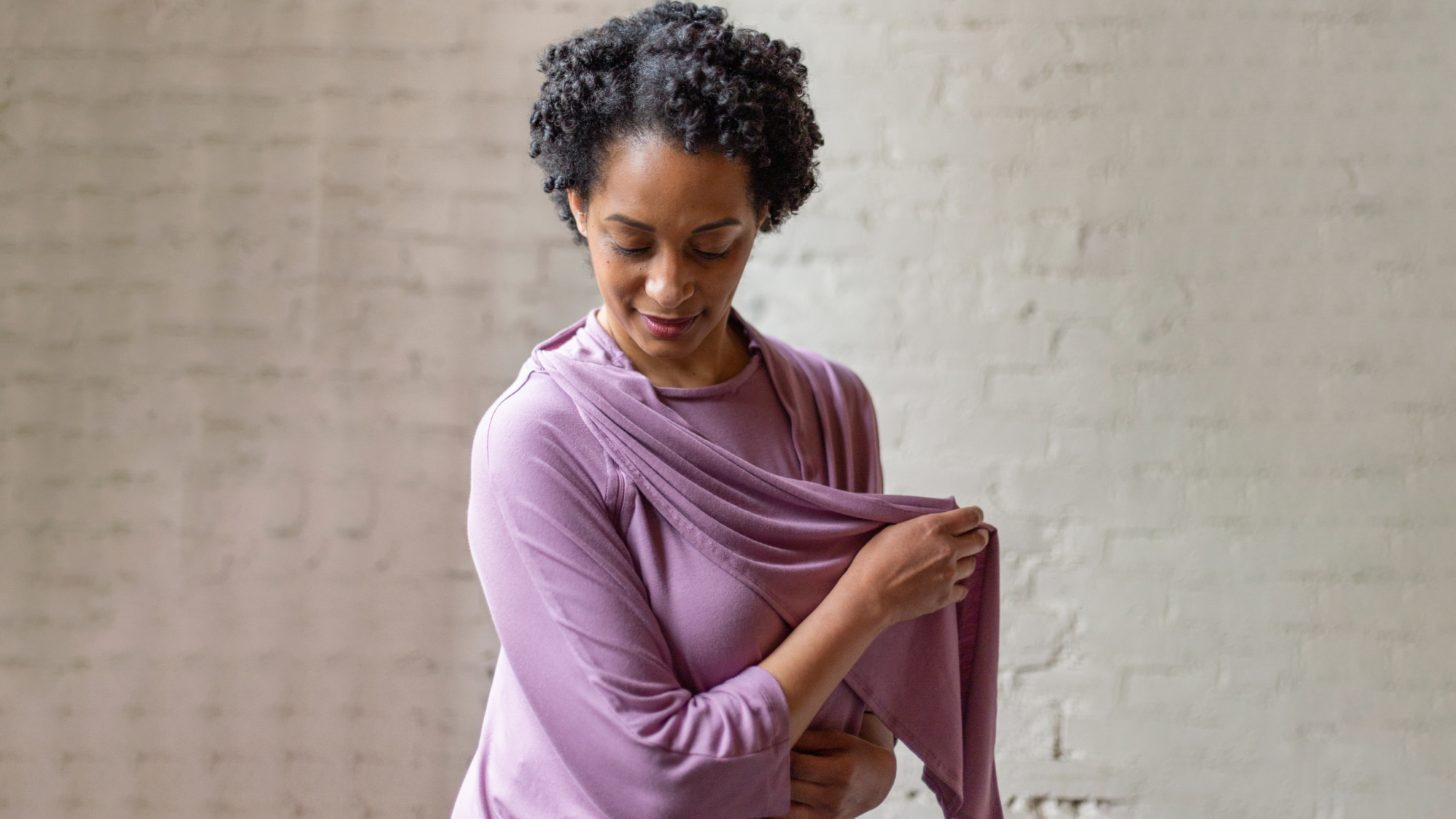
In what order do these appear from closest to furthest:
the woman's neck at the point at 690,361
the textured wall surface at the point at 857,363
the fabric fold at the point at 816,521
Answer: the fabric fold at the point at 816,521 → the woman's neck at the point at 690,361 → the textured wall surface at the point at 857,363

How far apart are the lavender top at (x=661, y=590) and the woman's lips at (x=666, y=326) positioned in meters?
0.07

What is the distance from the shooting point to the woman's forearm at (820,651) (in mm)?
1218

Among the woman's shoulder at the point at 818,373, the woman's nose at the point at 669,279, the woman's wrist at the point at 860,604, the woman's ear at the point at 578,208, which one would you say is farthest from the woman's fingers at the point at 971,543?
the woman's ear at the point at 578,208

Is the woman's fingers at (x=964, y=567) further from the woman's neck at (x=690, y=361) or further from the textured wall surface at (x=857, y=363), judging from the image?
the textured wall surface at (x=857, y=363)

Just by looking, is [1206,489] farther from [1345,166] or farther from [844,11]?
[844,11]

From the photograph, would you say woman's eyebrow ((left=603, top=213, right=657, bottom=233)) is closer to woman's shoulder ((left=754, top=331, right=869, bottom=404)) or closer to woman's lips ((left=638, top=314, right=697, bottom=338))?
woman's lips ((left=638, top=314, right=697, bottom=338))

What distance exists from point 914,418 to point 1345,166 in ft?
3.29

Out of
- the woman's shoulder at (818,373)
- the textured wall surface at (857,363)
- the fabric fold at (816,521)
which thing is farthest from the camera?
the textured wall surface at (857,363)

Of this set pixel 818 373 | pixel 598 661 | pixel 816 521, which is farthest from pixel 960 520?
pixel 598 661

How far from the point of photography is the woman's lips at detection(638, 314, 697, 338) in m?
1.28

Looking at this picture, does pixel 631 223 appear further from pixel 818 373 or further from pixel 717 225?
pixel 818 373

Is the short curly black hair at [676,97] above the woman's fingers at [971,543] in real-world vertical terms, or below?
above

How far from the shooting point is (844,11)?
92.0 inches

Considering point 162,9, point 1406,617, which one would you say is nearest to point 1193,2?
point 1406,617
